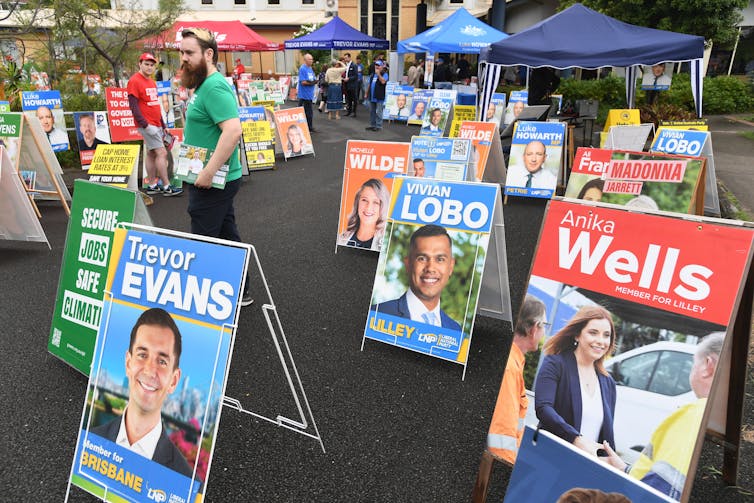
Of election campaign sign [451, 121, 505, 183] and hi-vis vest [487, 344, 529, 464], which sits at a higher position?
election campaign sign [451, 121, 505, 183]

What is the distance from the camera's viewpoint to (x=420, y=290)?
3.83 m

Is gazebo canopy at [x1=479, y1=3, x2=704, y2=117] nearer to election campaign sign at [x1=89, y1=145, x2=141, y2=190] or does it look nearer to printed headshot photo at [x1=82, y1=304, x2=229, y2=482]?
election campaign sign at [x1=89, y1=145, x2=141, y2=190]

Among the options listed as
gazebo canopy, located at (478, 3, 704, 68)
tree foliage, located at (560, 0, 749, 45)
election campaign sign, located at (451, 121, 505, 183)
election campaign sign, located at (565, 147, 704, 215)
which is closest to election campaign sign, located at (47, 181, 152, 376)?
election campaign sign, located at (565, 147, 704, 215)

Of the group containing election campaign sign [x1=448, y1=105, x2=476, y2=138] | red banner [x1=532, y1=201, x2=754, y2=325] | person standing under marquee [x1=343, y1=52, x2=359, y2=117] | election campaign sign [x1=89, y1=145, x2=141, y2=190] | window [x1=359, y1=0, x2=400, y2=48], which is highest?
window [x1=359, y1=0, x2=400, y2=48]

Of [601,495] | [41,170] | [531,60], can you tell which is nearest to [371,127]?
[531,60]

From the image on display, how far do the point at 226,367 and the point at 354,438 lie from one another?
1.24 m

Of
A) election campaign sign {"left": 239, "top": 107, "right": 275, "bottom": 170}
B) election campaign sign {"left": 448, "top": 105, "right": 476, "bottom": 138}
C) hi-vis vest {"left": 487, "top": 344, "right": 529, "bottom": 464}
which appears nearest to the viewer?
hi-vis vest {"left": 487, "top": 344, "right": 529, "bottom": 464}

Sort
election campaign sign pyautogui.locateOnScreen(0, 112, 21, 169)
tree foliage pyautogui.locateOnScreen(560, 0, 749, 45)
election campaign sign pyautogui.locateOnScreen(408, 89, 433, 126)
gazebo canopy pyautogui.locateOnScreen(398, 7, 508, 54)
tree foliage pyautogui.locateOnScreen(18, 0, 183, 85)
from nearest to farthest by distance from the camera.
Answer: election campaign sign pyautogui.locateOnScreen(0, 112, 21, 169), tree foliage pyautogui.locateOnScreen(18, 0, 183, 85), tree foliage pyautogui.locateOnScreen(560, 0, 749, 45), gazebo canopy pyautogui.locateOnScreen(398, 7, 508, 54), election campaign sign pyautogui.locateOnScreen(408, 89, 433, 126)

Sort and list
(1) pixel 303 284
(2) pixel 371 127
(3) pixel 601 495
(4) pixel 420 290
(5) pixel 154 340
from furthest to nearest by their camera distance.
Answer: (2) pixel 371 127, (1) pixel 303 284, (4) pixel 420 290, (5) pixel 154 340, (3) pixel 601 495

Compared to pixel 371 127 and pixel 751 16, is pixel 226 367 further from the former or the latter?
pixel 751 16

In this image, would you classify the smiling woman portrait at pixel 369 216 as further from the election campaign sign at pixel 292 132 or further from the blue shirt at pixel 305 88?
the blue shirt at pixel 305 88

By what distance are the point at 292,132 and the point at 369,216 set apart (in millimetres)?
6434

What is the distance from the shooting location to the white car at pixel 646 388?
6.29 ft

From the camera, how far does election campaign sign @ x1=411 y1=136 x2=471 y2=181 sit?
619cm
